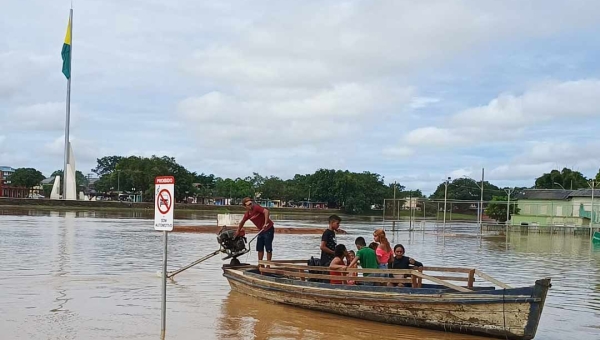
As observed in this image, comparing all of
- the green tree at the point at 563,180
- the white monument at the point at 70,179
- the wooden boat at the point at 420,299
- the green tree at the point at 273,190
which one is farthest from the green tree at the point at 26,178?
the wooden boat at the point at 420,299

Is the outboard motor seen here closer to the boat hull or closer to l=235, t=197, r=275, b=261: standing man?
l=235, t=197, r=275, b=261: standing man

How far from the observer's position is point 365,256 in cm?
1312

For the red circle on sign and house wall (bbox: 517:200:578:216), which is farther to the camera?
house wall (bbox: 517:200:578:216)

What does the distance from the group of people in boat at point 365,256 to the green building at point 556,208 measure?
142 ft

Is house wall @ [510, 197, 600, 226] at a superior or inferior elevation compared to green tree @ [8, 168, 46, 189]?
inferior

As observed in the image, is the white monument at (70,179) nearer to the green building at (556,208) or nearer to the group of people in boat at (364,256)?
the green building at (556,208)

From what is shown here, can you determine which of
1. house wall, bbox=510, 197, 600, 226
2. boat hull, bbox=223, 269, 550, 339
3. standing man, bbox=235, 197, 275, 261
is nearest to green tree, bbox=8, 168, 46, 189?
house wall, bbox=510, 197, 600, 226

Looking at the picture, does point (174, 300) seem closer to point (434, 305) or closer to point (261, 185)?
point (434, 305)

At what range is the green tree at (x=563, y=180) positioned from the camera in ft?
300

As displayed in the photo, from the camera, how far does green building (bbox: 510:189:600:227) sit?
55906 mm

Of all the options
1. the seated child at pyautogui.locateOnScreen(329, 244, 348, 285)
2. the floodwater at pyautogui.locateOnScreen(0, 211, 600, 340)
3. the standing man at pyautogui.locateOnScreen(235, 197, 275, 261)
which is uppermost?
the standing man at pyautogui.locateOnScreen(235, 197, 275, 261)

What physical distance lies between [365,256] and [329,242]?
1.34 m

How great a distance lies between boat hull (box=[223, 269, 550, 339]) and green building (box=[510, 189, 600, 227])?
44362 millimetres

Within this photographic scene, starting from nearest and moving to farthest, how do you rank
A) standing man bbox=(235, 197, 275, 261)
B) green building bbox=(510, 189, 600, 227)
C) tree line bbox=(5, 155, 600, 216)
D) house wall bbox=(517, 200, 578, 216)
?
standing man bbox=(235, 197, 275, 261) → green building bbox=(510, 189, 600, 227) → house wall bbox=(517, 200, 578, 216) → tree line bbox=(5, 155, 600, 216)
